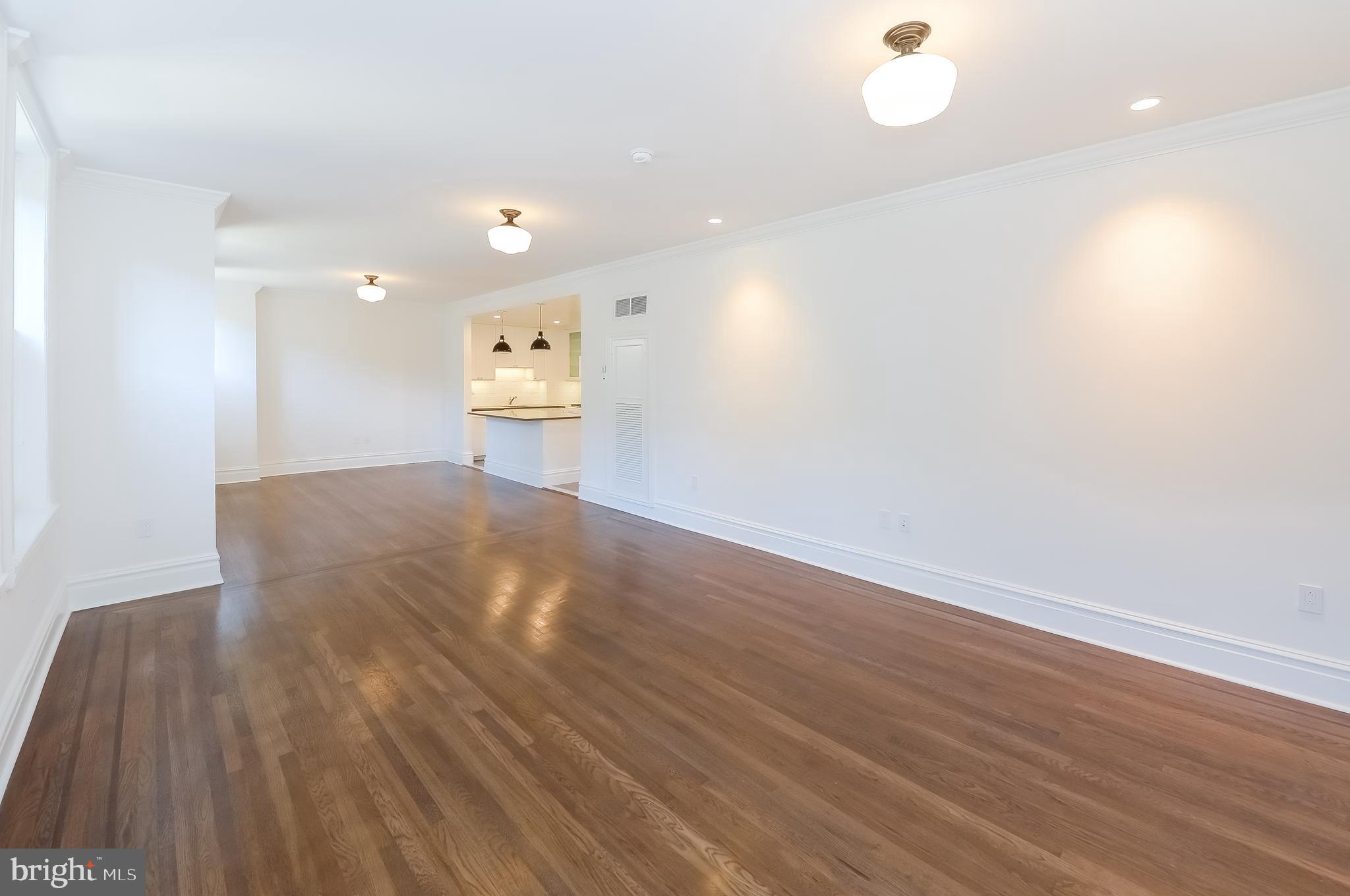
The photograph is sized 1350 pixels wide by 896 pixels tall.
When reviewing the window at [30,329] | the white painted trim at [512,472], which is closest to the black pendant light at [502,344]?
the white painted trim at [512,472]

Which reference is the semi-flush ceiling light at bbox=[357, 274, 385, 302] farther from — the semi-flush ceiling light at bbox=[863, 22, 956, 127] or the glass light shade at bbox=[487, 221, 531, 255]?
the semi-flush ceiling light at bbox=[863, 22, 956, 127]

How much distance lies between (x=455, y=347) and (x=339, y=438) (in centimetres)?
230

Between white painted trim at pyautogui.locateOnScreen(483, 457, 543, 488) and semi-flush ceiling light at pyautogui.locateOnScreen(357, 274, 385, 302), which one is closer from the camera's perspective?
semi-flush ceiling light at pyautogui.locateOnScreen(357, 274, 385, 302)

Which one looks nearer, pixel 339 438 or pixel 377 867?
pixel 377 867

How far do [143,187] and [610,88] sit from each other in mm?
3341

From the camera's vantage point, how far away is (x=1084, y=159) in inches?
123

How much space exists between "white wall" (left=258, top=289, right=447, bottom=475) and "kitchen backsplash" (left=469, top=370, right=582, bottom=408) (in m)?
0.85

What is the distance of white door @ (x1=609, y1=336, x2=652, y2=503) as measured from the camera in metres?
6.02

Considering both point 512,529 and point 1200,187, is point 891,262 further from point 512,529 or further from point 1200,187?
point 512,529

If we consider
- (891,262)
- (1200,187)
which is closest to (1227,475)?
(1200,187)

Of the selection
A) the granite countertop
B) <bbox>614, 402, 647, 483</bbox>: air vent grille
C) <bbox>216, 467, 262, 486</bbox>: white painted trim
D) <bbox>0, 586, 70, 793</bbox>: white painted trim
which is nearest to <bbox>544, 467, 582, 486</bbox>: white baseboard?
the granite countertop

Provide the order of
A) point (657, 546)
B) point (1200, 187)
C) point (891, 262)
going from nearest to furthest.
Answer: point (1200, 187), point (891, 262), point (657, 546)

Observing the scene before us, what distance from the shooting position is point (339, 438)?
8.91 metres

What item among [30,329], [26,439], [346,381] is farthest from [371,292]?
[26,439]
